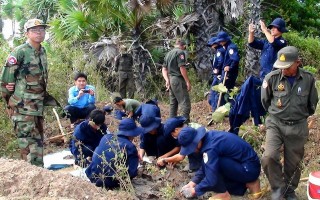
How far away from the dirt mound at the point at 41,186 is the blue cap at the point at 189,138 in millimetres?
832

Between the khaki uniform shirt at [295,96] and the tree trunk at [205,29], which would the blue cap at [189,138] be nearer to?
the khaki uniform shirt at [295,96]

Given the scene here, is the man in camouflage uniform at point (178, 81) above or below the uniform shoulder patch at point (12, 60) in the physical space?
below

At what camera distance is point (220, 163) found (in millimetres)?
4535

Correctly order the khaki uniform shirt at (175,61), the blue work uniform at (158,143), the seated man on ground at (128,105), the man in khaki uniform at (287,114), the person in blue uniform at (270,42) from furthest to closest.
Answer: the khaki uniform shirt at (175,61) → the seated man on ground at (128,105) → the person in blue uniform at (270,42) → the blue work uniform at (158,143) → the man in khaki uniform at (287,114)

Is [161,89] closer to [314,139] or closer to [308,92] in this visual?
[314,139]

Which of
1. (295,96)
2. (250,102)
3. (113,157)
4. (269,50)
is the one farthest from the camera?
(269,50)

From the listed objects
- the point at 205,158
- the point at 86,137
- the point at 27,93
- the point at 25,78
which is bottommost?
the point at 86,137

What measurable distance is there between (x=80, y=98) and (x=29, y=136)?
2108 millimetres

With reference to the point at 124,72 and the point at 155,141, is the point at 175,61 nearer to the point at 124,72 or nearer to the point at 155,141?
the point at 155,141

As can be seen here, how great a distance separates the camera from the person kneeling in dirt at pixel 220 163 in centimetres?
440

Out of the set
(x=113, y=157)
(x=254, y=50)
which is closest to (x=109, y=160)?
(x=113, y=157)

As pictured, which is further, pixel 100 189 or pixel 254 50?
pixel 254 50

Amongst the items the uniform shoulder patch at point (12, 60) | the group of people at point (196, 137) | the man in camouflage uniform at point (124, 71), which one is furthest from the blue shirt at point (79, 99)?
the man in camouflage uniform at point (124, 71)

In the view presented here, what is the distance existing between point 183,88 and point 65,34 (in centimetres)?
504
